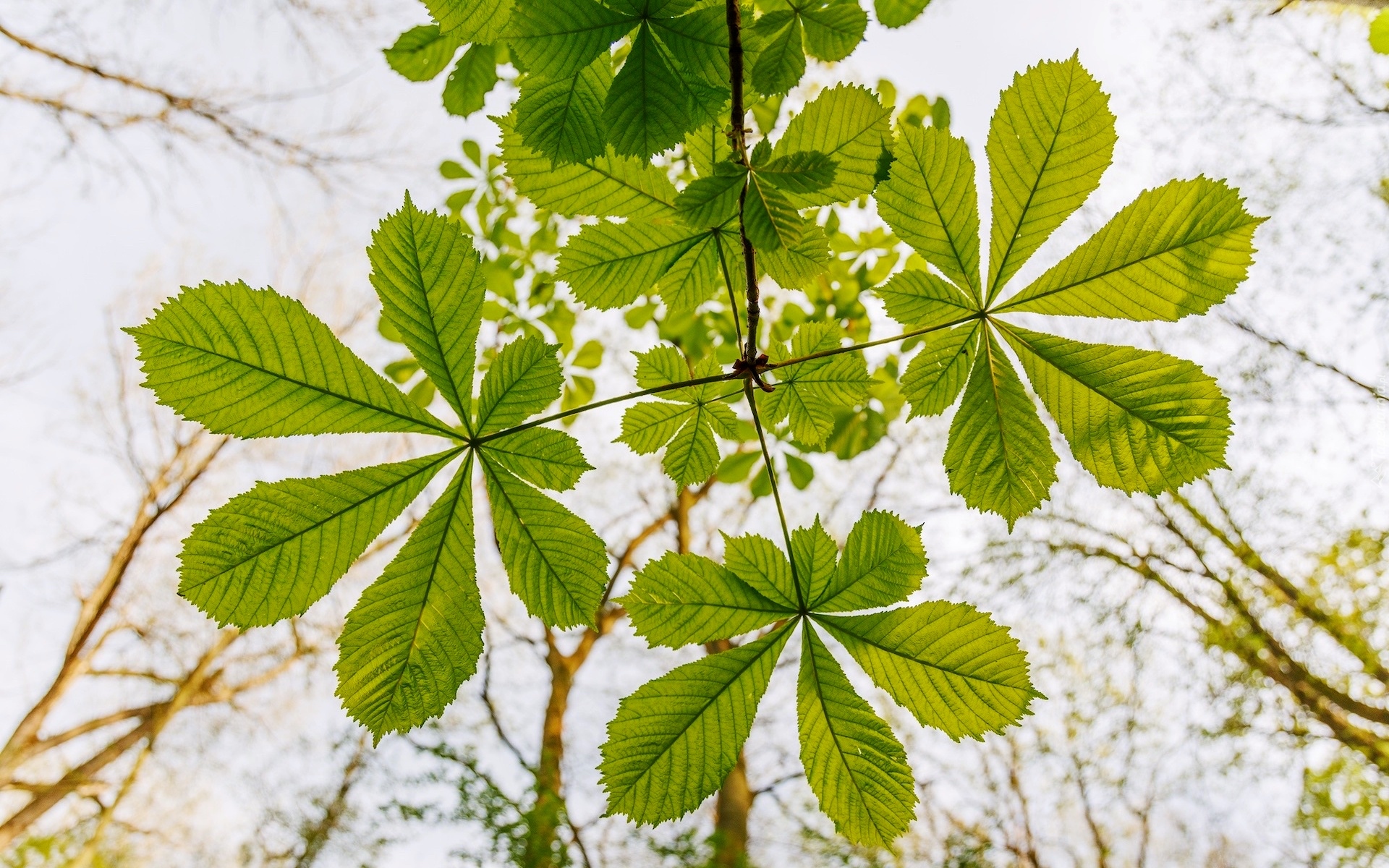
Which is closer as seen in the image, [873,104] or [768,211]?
[768,211]

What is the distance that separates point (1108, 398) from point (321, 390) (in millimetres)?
740

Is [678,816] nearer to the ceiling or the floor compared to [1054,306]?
nearer to the floor

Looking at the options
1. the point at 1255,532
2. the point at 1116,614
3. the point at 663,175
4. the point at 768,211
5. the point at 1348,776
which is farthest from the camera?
the point at 1116,614

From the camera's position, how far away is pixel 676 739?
66cm

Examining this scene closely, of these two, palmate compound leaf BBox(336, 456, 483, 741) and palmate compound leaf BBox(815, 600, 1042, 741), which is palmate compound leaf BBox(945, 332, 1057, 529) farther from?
palmate compound leaf BBox(336, 456, 483, 741)

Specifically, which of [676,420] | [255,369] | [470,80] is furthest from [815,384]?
[470,80]

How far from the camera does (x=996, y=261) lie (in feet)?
2.28

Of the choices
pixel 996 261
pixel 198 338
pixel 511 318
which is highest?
pixel 511 318

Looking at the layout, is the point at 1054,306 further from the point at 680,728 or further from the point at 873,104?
the point at 680,728

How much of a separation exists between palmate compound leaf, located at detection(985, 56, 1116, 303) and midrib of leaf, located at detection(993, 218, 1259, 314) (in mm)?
40

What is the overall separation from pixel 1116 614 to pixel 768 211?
6980 mm

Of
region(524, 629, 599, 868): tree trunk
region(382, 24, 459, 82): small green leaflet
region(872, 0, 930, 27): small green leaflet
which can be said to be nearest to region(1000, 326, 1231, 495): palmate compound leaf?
region(872, 0, 930, 27): small green leaflet

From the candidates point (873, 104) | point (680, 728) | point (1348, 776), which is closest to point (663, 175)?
point (873, 104)

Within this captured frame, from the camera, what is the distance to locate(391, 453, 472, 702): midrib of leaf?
61 centimetres
